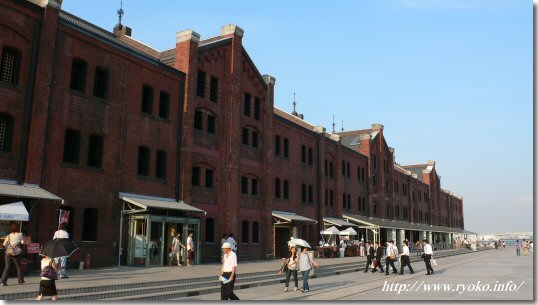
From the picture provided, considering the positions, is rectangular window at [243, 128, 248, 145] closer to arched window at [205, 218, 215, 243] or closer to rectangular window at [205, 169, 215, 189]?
rectangular window at [205, 169, 215, 189]

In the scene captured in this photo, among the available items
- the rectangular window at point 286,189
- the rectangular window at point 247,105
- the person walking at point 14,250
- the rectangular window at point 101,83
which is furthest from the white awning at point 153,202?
the rectangular window at point 286,189

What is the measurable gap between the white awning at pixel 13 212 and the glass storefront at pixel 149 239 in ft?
20.9

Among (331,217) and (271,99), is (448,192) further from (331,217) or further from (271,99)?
(271,99)

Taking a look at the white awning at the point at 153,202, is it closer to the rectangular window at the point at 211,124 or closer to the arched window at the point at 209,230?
the arched window at the point at 209,230

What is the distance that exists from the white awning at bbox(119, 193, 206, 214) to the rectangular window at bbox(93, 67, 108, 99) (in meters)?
4.52

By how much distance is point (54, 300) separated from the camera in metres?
10.3

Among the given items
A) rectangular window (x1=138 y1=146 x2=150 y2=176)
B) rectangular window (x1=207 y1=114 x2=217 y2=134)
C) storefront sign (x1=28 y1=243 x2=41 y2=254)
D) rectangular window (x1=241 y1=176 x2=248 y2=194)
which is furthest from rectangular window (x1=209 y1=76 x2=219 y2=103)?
storefront sign (x1=28 y1=243 x2=41 y2=254)

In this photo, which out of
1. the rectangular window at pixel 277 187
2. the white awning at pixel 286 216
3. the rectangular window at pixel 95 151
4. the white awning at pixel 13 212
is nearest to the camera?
the white awning at pixel 13 212

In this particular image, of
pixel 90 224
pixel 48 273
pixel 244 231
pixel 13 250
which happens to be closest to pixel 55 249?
pixel 48 273

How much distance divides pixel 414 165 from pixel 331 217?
45.4 metres

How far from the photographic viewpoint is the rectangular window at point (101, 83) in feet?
69.4

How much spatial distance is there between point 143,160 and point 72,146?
3.89 m

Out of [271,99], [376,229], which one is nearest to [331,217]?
[376,229]

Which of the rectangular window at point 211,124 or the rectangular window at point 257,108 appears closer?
the rectangular window at point 211,124
